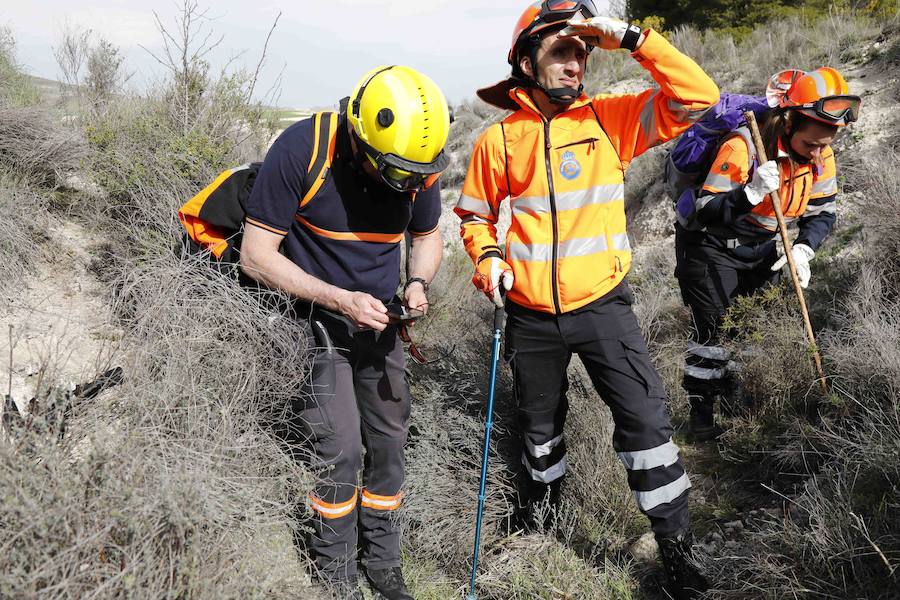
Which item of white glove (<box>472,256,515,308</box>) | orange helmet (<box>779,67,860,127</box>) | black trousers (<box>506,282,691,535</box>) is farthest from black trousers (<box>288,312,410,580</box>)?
orange helmet (<box>779,67,860,127</box>)

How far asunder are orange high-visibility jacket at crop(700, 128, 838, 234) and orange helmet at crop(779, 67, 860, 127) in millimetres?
268

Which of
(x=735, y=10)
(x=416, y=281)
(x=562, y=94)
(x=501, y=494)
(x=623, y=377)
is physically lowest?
(x=501, y=494)

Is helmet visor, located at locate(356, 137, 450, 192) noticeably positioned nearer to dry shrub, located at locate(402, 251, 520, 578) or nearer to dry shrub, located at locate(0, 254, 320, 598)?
dry shrub, located at locate(0, 254, 320, 598)

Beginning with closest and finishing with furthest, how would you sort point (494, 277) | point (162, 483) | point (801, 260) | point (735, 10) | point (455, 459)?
point (162, 483)
point (494, 277)
point (455, 459)
point (801, 260)
point (735, 10)

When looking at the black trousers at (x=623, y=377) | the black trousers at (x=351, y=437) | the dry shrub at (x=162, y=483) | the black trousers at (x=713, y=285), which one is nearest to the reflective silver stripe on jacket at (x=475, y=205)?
the black trousers at (x=623, y=377)

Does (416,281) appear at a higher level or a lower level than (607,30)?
lower

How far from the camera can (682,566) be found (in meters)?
2.86

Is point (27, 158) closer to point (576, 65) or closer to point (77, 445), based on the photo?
point (77, 445)

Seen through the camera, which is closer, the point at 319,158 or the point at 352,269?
the point at 319,158

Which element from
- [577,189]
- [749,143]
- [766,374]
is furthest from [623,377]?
[749,143]

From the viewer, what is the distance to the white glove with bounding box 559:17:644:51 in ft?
8.93

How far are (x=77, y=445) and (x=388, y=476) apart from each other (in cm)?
156

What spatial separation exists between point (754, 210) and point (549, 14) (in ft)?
6.74

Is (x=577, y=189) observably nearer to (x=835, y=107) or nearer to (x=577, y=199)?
(x=577, y=199)
